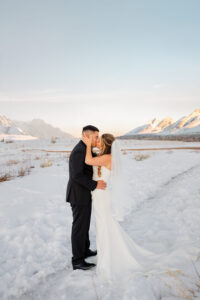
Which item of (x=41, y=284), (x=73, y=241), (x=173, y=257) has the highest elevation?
(x=73, y=241)

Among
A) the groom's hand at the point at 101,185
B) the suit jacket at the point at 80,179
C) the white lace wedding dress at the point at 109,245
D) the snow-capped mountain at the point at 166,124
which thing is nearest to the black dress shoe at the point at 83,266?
the white lace wedding dress at the point at 109,245

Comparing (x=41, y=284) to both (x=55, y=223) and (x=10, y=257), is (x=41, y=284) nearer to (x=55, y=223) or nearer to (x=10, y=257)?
(x=10, y=257)

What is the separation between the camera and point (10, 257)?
425 cm

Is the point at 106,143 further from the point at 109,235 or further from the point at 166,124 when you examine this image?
the point at 166,124

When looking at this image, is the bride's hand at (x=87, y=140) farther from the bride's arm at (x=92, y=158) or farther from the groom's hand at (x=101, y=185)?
the groom's hand at (x=101, y=185)

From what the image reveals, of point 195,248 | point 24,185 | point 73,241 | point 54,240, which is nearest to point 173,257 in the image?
point 195,248

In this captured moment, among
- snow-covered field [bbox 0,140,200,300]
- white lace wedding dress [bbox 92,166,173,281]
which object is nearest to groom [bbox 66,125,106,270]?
white lace wedding dress [bbox 92,166,173,281]

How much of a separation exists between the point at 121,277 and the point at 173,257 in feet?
3.19

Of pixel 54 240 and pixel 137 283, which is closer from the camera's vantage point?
pixel 137 283

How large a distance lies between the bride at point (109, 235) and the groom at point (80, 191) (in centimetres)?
10

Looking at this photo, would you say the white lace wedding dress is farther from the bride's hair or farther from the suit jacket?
the bride's hair

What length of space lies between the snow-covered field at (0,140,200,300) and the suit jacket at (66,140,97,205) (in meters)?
1.19

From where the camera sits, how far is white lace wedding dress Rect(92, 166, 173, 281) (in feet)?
11.5

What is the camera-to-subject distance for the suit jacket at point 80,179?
134 inches
